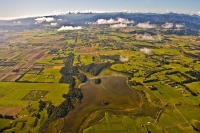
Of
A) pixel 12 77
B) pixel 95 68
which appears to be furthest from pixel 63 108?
pixel 95 68

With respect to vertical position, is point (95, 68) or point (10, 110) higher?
point (95, 68)

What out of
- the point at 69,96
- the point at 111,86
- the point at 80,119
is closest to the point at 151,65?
the point at 111,86

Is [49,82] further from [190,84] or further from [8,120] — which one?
[190,84]

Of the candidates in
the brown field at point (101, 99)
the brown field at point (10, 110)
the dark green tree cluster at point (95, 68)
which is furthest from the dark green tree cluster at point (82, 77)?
the brown field at point (10, 110)

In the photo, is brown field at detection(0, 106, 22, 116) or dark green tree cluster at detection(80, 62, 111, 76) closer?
brown field at detection(0, 106, 22, 116)

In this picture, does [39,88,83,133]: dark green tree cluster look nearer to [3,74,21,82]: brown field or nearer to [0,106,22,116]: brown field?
[0,106,22,116]: brown field

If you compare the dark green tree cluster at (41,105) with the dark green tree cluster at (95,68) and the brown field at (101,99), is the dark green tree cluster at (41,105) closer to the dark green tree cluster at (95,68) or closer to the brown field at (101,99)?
the brown field at (101,99)

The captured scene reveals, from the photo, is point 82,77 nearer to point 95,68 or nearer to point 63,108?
point 95,68

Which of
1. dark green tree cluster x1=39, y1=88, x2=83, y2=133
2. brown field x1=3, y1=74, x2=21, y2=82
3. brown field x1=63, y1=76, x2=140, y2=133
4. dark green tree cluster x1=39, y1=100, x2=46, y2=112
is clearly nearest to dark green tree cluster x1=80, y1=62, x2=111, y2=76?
brown field x1=63, y1=76, x2=140, y2=133
